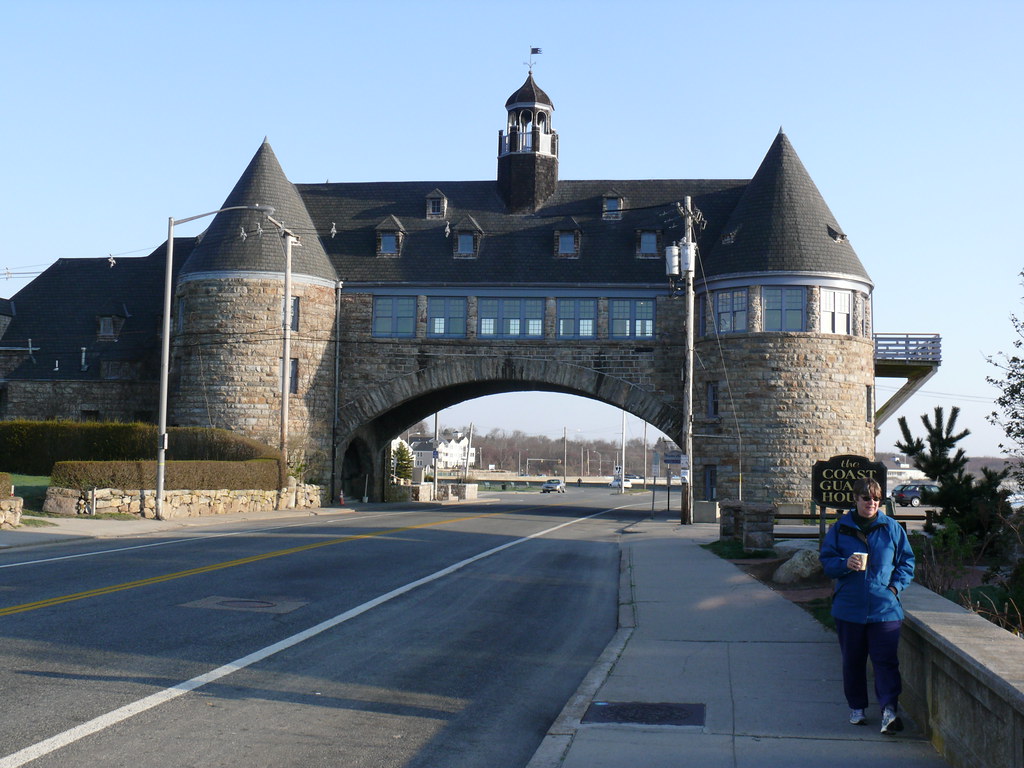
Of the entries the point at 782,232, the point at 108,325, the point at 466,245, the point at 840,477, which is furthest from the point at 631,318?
the point at 840,477

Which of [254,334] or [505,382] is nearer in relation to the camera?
[254,334]

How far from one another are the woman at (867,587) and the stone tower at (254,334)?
38.5 meters

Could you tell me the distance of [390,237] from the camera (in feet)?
160

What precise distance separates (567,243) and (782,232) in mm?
9833

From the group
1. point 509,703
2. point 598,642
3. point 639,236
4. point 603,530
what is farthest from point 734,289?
point 509,703

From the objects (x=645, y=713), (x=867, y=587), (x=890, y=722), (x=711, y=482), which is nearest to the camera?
(x=890, y=722)

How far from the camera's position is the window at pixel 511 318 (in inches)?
1834

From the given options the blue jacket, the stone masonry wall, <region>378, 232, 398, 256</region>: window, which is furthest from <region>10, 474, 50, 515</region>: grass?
the blue jacket

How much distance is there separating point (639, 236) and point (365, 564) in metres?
31.6

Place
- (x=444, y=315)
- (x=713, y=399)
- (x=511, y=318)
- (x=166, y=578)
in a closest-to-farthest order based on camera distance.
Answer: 1. (x=166, y=578)
2. (x=713, y=399)
3. (x=511, y=318)
4. (x=444, y=315)

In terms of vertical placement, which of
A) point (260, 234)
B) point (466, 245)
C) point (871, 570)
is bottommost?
point (871, 570)

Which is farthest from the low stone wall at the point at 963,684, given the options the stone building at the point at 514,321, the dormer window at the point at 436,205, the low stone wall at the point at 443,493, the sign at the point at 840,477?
the low stone wall at the point at 443,493

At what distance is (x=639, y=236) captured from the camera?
4716cm

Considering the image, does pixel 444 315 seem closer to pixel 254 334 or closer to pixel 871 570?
pixel 254 334
